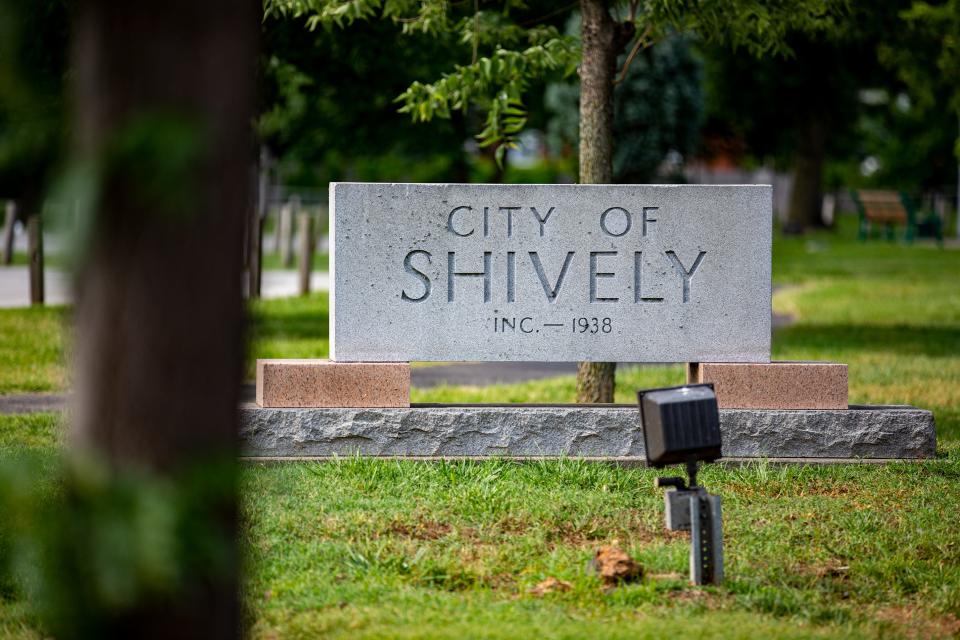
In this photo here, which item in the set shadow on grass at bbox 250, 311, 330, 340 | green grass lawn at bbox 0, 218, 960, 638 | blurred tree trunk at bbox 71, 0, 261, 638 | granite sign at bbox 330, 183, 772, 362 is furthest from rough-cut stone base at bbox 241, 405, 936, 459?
shadow on grass at bbox 250, 311, 330, 340

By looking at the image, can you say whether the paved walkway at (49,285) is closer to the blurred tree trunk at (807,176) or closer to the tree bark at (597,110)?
the tree bark at (597,110)

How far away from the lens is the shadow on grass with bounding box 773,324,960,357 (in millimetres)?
13906

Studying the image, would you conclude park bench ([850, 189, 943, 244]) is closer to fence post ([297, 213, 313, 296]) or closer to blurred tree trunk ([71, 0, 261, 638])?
fence post ([297, 213, 313, 296])

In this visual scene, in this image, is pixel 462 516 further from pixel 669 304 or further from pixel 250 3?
pixel 250 3

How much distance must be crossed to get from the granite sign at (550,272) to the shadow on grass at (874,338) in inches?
237

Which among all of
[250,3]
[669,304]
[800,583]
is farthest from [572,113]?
[250,3]

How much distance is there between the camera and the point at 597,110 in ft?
30.6

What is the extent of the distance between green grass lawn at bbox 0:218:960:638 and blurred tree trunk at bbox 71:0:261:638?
23cm

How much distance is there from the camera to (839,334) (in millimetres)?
15461

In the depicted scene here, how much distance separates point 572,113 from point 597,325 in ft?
72.9

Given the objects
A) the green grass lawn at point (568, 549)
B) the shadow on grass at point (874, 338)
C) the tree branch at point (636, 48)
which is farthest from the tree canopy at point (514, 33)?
the shadow on grass at point (874, 338)

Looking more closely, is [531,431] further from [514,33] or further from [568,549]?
[514,33]

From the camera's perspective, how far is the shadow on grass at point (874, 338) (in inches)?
547

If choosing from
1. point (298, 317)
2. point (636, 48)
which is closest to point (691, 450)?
point (636, 48)
